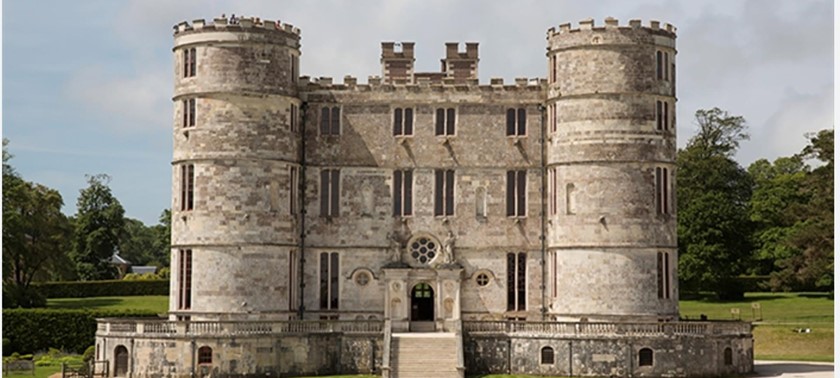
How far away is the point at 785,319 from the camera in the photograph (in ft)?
225

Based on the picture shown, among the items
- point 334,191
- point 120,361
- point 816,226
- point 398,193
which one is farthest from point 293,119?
point 816,226

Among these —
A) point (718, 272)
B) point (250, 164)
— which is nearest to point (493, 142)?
point (250, 164)

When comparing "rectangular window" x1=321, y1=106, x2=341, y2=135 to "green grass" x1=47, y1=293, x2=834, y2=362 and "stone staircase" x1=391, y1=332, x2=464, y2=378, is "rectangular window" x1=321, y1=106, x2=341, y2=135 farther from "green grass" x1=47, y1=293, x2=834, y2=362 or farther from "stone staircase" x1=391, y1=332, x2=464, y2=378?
"green grass" x1=47, y1=293, x2=834, y2=362

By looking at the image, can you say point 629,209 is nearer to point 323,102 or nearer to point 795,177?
point 323,102

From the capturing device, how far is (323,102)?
55.5 meters

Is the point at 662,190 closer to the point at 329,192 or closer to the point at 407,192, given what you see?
the point at 407,192

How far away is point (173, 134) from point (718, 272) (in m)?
37.3

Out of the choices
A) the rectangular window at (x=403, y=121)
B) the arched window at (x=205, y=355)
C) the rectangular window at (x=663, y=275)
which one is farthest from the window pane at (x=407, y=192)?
the arched window at (x=205, y=355)

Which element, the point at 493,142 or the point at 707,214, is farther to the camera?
the point at 707,214

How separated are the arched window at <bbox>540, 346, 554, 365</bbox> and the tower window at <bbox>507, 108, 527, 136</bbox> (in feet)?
30.3

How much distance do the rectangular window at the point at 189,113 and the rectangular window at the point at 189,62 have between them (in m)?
1.04

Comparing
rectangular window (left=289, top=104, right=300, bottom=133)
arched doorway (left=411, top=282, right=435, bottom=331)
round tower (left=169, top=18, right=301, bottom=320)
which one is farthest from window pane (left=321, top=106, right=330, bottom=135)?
arched doorway (left=411, top=282, right=435, bottom=331)

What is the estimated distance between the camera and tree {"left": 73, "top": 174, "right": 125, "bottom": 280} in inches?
4060

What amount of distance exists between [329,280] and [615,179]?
38.9 ft
